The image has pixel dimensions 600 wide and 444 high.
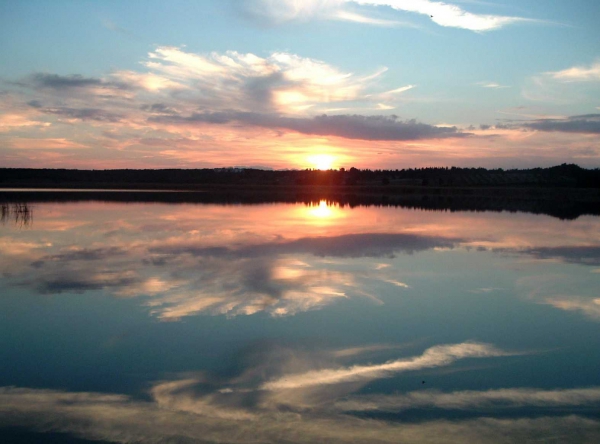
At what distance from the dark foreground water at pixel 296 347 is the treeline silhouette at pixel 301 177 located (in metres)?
60.2

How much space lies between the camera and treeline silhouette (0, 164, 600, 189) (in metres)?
71.2

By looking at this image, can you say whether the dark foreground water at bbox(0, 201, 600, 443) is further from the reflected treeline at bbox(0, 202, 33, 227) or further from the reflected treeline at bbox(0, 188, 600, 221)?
the reflected treeline at bbox(0, 188, 600, 221)

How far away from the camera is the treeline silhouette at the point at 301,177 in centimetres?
7122

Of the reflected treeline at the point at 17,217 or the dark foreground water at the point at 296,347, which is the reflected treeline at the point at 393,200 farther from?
the dark foreground water at the point at 296,347

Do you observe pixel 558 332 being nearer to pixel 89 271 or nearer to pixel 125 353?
pixel 125 353

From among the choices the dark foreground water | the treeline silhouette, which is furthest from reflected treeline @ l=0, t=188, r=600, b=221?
the treeline silhouette

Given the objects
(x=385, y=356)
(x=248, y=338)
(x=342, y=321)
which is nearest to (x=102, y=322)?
(x=248, y=338)

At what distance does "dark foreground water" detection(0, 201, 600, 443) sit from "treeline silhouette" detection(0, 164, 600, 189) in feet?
198

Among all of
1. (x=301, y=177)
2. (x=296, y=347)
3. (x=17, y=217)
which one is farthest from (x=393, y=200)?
(x=301, y=177)

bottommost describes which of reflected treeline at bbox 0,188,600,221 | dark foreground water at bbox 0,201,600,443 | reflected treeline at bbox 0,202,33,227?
dark foreground water at bbox 0,201,600,443

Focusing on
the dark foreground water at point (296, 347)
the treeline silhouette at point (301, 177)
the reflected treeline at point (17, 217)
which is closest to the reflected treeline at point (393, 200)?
the reflected treeline at point (17, 217)

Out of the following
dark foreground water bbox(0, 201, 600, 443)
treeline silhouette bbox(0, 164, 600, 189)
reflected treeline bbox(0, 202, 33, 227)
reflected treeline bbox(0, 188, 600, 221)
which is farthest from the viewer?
treeline silhouette bbox(0, 164, 600, 189)

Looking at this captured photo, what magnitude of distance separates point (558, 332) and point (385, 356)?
2.33m

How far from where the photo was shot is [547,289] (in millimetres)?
8164
